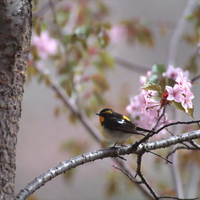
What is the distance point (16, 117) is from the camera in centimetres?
123

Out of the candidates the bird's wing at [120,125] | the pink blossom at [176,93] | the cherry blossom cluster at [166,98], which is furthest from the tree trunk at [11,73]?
the bird's wing at [120,125]

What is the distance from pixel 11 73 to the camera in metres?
1.24

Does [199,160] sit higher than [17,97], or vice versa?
[199,160]

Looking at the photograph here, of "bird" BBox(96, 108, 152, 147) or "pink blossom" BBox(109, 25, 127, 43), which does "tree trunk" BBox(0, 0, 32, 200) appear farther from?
"pink blossom" BBox(109, 25, 127, 43)

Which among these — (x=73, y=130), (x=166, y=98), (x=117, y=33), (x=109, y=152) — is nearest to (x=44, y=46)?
(x=117, y=33)

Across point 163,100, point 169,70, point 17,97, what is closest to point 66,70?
point 169,70

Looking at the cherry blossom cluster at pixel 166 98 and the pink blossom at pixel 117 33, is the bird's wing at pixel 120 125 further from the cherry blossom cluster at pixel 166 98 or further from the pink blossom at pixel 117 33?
the pink blossom at pixel 117 33

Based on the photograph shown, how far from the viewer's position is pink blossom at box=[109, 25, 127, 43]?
3986 mm

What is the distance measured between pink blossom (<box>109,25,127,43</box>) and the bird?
177cm

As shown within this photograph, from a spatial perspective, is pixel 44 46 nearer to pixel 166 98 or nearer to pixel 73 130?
pixel 166 98

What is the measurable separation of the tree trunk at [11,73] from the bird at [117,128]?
0.93 meters

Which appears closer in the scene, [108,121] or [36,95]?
[108,121]

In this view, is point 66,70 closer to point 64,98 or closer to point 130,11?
point 64,98

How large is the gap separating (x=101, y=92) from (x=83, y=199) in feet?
10.1
